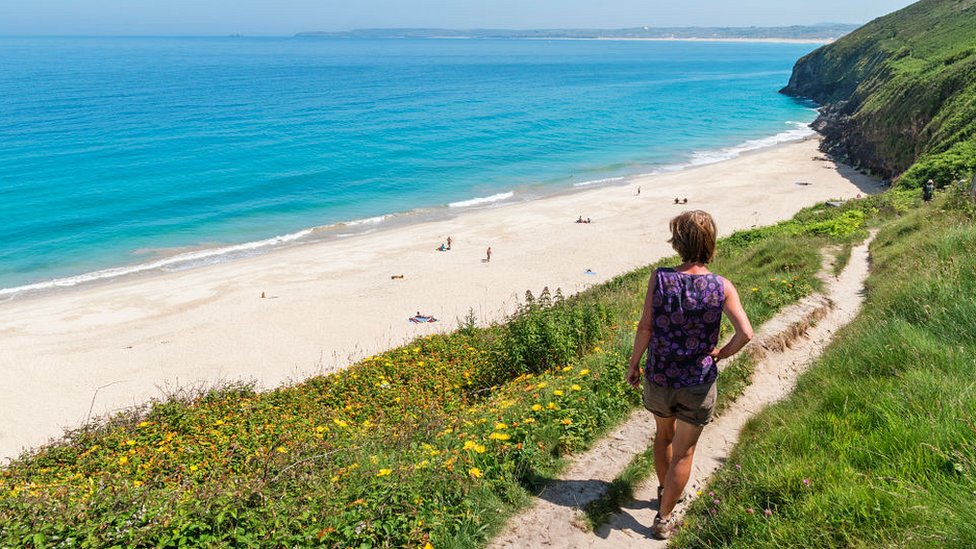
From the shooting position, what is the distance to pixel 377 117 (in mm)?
77812

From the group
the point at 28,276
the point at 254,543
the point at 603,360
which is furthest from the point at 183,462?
the point at 28,276

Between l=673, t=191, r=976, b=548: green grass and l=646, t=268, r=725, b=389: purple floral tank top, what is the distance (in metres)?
0.93

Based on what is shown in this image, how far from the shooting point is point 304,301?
24578mm

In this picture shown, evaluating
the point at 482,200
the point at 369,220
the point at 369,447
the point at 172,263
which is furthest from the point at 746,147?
the point at 369,447

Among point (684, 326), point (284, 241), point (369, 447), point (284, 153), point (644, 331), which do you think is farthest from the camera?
point (284, 153)

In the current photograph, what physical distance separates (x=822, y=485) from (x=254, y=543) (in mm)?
3987

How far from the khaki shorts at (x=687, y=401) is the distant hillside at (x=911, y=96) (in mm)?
25801

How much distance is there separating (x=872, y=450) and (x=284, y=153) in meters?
57.3

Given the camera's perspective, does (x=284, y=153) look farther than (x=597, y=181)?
Yes

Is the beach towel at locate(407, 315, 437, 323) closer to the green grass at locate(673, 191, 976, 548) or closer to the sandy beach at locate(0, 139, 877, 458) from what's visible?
the sandy beach at locate(0, 139, 877, 458)

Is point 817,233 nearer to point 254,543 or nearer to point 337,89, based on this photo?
point 254,543

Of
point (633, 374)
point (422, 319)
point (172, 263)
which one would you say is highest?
point (633, 374)

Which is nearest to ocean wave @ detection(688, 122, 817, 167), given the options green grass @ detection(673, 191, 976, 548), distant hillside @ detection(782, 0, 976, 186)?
distant hillside @ detection(782, 0, 976, 186)

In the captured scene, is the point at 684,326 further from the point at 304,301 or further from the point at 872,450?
the point at 304,301
